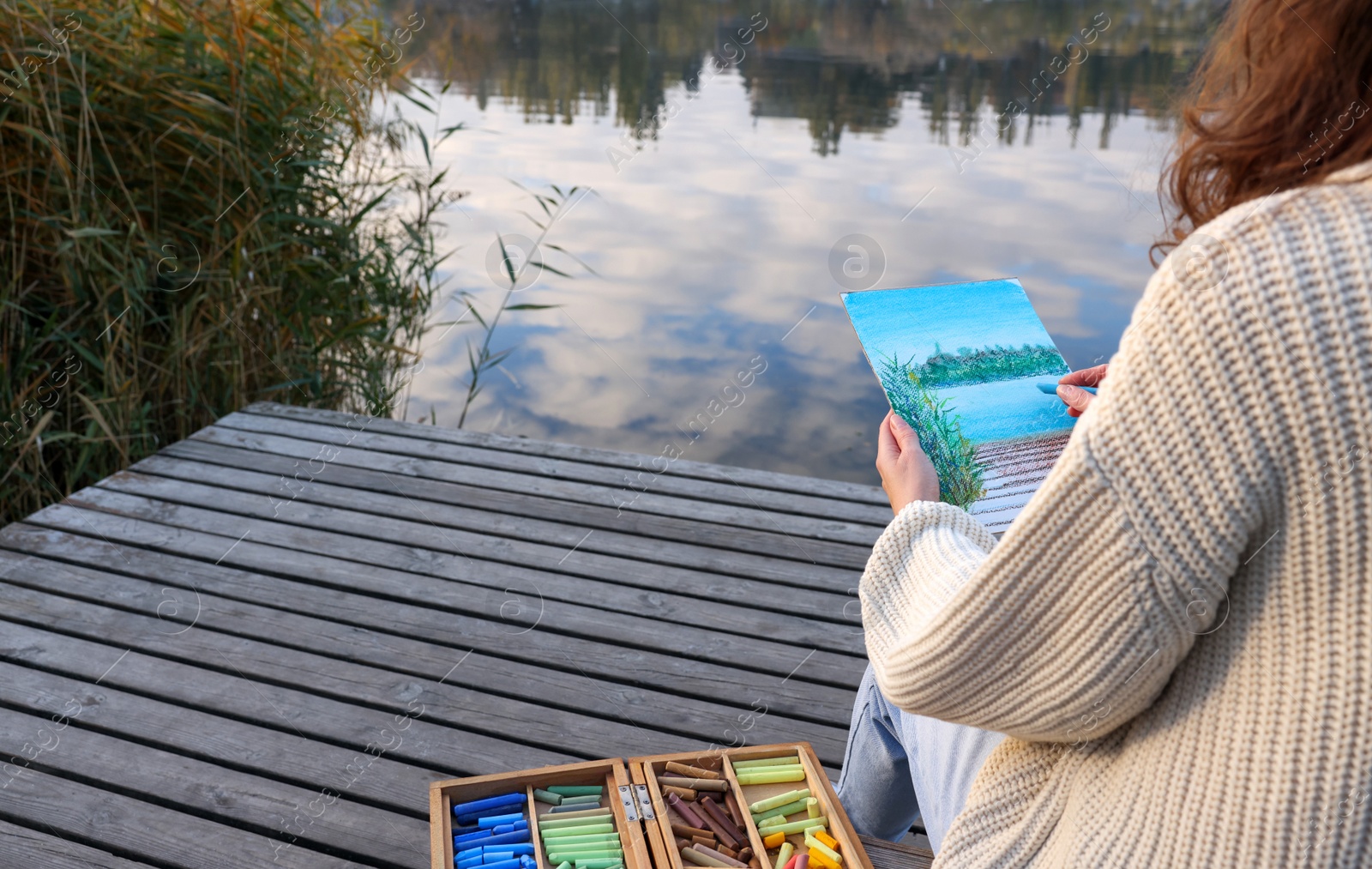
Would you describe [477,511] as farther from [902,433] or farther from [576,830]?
[902,433]

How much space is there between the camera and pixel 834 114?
264 inches

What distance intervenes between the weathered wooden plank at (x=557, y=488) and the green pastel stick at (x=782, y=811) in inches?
47.2

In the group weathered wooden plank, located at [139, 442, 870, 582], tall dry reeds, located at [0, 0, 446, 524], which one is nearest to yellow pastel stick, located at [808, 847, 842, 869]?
weathered wooden plank, located at [139, 442, 870, 582]

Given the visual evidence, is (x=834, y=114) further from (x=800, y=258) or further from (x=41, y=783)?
(x=41, y=783)

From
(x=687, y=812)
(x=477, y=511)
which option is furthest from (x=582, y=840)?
(x=477, y=511)

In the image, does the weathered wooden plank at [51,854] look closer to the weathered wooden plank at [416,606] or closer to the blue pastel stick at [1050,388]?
the weathered wooden plank at [416,606]

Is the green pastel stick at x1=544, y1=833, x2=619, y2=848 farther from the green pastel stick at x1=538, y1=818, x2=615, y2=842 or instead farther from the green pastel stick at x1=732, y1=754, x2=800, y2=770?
the green pastel stick at x1=732, y1=754, x2=800, y2=770

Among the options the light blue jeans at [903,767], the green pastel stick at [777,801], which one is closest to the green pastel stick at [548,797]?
the green pastel stick at [777,801]

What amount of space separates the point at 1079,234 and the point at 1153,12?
2.80 m

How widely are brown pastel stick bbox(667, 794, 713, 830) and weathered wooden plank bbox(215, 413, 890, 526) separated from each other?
142 cm

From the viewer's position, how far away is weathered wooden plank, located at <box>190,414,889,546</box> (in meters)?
2.50

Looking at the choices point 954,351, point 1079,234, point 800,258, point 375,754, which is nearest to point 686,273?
point 800,258

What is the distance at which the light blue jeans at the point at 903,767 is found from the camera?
96 cm

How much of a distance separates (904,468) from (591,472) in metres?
1.81
